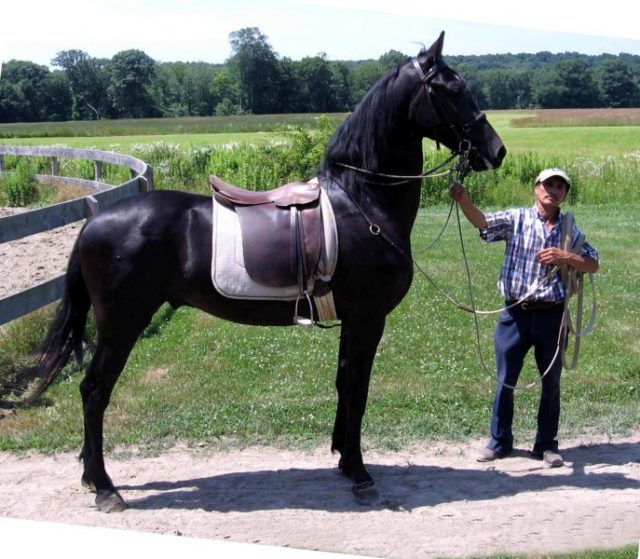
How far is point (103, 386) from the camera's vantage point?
444 centimetres

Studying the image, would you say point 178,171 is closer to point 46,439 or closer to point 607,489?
point 46,439

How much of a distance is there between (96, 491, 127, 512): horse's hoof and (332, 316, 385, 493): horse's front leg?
1.38 meters

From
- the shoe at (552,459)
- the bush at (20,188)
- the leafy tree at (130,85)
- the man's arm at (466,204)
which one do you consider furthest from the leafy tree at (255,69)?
the bush at (20,188)

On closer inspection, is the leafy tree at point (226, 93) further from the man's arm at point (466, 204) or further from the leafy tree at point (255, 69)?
the man's arm at point (466, 204)

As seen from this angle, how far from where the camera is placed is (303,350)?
7.01m

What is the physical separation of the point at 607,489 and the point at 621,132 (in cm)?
1972

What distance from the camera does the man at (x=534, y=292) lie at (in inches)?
188

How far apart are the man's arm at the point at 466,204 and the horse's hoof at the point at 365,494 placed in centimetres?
178

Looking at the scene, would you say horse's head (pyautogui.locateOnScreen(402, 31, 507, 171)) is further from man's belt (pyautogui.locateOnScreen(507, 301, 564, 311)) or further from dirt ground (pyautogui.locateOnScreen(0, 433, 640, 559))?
dirt ground (pyautogui.locateOnScreen(0, 433, 640, 559))

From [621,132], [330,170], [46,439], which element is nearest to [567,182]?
[330,170]

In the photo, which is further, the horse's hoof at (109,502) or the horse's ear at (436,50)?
the horse's hoof at (109,502)

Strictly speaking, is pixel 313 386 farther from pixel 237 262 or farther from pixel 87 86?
pixel 87 86

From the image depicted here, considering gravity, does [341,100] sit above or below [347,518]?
above

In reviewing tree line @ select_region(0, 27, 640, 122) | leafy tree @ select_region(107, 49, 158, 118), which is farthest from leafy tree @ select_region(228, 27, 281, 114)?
leafy tree @ select_region(107, 49, 158, 118)
